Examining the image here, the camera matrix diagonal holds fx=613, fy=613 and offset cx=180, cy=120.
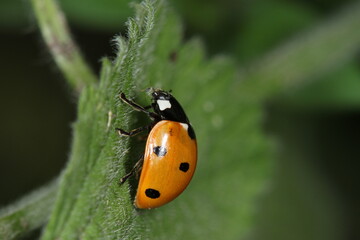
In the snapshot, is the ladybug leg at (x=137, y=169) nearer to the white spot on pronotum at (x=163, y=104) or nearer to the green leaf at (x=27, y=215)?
the white spot on pronotum at (x=163, y=104)

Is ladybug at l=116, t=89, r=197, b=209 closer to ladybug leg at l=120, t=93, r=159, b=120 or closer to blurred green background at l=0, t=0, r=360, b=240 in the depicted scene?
ladybug leg at l=120, t=93, r=159, b=120

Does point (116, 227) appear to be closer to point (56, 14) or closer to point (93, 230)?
point (93, 230)

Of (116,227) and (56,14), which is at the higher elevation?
(56,14)

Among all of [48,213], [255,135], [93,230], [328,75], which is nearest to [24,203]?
[48,213]

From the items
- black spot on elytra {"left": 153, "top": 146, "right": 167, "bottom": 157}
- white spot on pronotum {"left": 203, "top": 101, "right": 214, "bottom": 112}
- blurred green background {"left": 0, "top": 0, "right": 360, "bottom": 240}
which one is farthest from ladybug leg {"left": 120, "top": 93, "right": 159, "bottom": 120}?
blurred green background {"left": 0, "top": 0, "right": 360, "bottom": 240}

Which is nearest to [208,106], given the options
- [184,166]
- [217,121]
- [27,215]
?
[217,121]

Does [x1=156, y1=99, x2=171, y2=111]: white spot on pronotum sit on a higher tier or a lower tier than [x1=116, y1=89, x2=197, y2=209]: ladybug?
higher

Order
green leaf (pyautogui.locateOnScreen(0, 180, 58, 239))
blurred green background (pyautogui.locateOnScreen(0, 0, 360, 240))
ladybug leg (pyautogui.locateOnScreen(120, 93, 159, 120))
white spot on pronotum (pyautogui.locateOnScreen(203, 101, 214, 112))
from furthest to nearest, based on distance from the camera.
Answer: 1. blurred green background (pyautogui.locateOnScreen(0, 0, 360, 240))
2. white spot on pronotum (pyautogui.locateOnScreen(203, 101, 214, 112))
3. green leaf (pyautogui.locateOnScreen(0, 180, 58, 239))
4. ladybug leg (pyautogui.locateOnScreen(120, 93, 159, 120))
